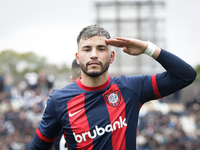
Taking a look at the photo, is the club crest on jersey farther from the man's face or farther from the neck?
the man's face

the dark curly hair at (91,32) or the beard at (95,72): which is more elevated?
the dark curly hair at (91,32)

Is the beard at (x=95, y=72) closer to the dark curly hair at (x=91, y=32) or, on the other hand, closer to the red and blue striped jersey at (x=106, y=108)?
the red and blue striped jersey at (x=106, y=108)

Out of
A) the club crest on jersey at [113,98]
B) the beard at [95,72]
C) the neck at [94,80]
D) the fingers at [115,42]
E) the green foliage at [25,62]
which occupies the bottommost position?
the green foliage at [25,62]

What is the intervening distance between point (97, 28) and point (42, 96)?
11862mm

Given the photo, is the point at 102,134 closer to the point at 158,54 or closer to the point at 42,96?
the point at 158,54

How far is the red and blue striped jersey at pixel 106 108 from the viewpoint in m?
2.07

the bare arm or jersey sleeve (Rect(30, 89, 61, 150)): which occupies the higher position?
the bare arm

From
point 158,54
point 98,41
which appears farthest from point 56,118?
point 158,54

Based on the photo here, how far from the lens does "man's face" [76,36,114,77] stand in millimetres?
2082

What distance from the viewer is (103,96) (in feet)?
7.23

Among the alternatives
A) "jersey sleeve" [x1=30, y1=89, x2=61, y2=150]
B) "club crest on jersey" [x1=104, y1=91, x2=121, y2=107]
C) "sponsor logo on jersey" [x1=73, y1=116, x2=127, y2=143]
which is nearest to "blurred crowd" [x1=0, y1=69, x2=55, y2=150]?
"jersey sleeve" [x1=30, y1=89, x2=61, y2=150]

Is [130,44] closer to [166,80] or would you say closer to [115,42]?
[115,42]

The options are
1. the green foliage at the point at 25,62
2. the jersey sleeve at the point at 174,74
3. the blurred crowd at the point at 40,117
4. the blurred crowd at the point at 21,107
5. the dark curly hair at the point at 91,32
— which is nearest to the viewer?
the jersey sleeve at the point at 174,74

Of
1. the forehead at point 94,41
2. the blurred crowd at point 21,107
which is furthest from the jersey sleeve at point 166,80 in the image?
the blurred crowd at point 21,107
